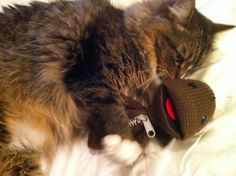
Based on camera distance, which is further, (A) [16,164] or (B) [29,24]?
(B) [29,24]

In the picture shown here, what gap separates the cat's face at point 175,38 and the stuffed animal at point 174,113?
0.12 meters

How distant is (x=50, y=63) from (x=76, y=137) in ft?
1.08

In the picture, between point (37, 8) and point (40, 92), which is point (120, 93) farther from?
point (37, 8)

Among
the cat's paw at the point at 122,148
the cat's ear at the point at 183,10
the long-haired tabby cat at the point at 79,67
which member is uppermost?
the cat's ear at the point at 183,10

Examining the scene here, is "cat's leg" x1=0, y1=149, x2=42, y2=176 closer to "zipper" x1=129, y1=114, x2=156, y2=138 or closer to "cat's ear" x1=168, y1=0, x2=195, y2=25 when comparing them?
"zipper" x1=129, y1=114, x2=156, y2=138

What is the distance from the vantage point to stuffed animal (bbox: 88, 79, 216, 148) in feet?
4.45

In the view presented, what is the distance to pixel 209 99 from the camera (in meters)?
1.42

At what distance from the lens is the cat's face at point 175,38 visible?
5.15ft

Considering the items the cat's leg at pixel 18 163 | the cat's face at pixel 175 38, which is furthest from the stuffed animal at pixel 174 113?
the cat's leg at pixel 18 163

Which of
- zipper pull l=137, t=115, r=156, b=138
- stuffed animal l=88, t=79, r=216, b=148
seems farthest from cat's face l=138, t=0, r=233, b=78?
zipper pull l=137, t=115, r=156, b=138

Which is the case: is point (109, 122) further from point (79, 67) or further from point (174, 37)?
point (174, 37)

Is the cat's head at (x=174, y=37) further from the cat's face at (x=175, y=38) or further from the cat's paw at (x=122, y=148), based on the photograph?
the cat's paw at (x=122, y=148)

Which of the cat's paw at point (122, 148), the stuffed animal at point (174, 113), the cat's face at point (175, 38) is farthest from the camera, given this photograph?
the cat's face at point (175, 38)

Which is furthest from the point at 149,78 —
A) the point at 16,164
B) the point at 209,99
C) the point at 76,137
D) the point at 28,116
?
the point at 16,164
